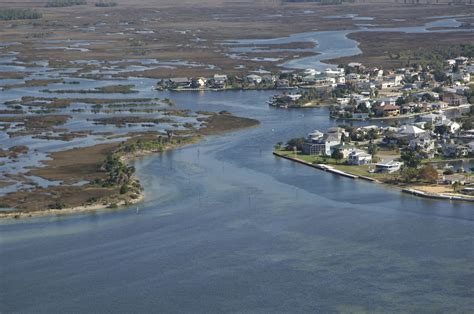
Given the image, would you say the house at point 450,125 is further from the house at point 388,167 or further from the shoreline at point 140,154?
the shoreline at point 140,154

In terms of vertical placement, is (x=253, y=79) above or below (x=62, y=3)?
below

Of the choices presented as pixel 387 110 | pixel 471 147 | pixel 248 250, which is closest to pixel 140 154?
pixel 471 147

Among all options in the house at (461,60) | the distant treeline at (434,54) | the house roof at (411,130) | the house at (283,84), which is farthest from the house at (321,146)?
the house at (461,60)

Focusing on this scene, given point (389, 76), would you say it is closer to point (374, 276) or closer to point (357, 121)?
point (357, 121)

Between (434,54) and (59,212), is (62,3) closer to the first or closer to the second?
(434,54)

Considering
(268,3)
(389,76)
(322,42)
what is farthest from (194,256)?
(268,3)

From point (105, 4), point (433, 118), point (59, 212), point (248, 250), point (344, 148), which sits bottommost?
point (59, 212)
